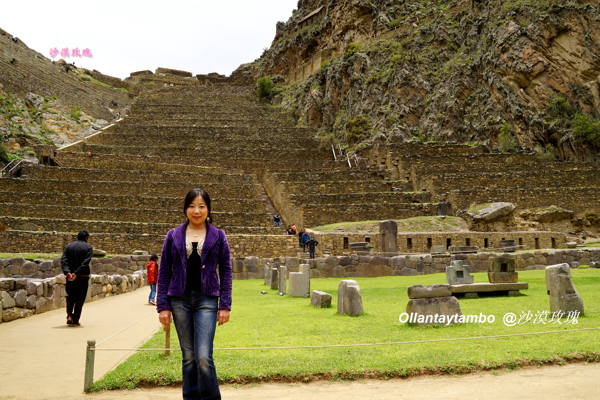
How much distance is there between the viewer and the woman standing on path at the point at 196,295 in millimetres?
4199

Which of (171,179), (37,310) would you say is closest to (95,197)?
(171,179)

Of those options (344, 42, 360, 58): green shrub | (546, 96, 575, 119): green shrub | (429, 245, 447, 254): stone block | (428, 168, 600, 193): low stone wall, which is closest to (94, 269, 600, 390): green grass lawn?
(429, 245, 447, 254): stone block

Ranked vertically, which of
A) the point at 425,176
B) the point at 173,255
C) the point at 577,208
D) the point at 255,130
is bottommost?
the point at 173,255

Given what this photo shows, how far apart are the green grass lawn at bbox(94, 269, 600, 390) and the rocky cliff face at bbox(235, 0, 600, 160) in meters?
31.3

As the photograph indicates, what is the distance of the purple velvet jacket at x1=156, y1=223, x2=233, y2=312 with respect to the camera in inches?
170

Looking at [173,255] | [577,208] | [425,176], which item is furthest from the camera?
[425,176]

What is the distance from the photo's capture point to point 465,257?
1978cm

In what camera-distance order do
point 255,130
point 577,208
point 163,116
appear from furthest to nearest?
point 163,116
point 255,130
point 577,208

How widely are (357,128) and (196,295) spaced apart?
42.4 metres

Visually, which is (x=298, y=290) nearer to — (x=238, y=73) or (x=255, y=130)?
(x=255, y=130)

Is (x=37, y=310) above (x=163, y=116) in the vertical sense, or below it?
below

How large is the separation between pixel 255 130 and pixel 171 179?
59.0 ft

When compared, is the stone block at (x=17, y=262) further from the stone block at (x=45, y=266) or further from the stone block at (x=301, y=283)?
the stone block at (x=301, y=283)

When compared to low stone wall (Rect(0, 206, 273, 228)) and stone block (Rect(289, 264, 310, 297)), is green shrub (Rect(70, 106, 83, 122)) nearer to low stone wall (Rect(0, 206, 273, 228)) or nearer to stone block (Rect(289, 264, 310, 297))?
low stone wall (Rect(0, 206, 273, 228))
